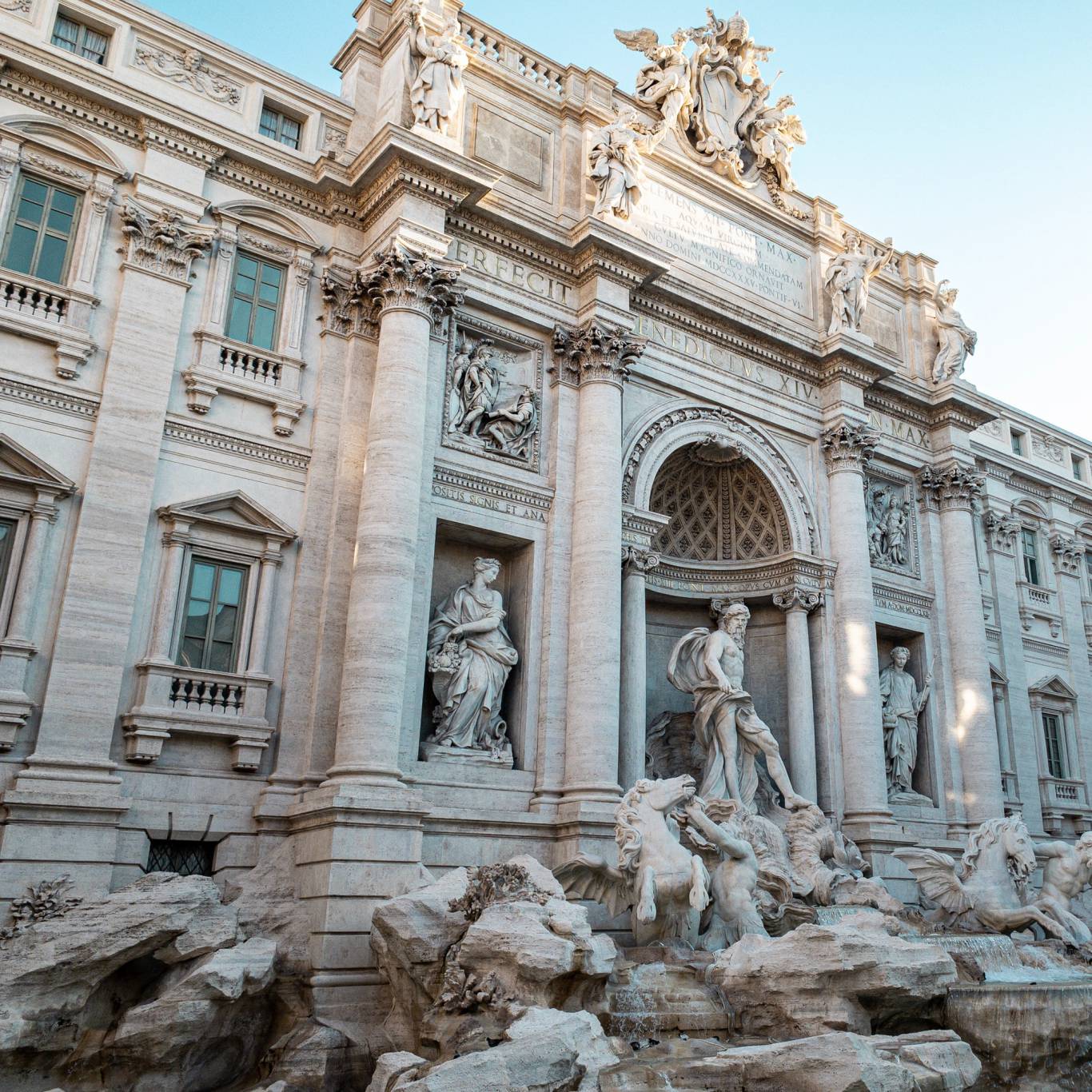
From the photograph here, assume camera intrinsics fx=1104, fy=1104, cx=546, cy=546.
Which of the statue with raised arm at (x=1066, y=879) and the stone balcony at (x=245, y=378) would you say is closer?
the stone balcony at (x=245, y=378)

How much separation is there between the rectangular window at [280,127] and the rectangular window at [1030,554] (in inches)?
738

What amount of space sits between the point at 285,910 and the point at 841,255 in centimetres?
1625

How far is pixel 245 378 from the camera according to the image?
603 inches

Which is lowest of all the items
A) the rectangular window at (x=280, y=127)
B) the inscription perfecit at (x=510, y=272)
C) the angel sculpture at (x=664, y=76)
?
the inscription perfecit at (x=510, y=272)

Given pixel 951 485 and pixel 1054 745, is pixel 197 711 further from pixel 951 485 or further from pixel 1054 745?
pixel 1054 745

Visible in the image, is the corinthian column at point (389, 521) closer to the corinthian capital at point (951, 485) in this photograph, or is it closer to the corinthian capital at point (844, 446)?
the corinthian capital at point (844, 446)

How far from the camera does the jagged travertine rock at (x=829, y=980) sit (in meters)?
10.3

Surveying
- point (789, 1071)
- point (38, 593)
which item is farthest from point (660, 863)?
point (38, 593)

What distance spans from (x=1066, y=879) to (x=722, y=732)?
5298mm

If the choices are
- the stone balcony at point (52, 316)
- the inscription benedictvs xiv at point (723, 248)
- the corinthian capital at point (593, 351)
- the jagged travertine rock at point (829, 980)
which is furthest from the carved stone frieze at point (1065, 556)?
the stone balcony at point (52, 316)

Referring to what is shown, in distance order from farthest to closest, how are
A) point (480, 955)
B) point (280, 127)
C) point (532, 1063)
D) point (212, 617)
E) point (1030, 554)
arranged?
point (1030, 554), point (280, 127), point (212, 617), point (480, 955), point (532, 1063)

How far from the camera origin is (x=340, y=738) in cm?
1364

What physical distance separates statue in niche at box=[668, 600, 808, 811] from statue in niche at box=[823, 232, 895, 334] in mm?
6670

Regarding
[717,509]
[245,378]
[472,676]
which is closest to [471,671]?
[472,676]
